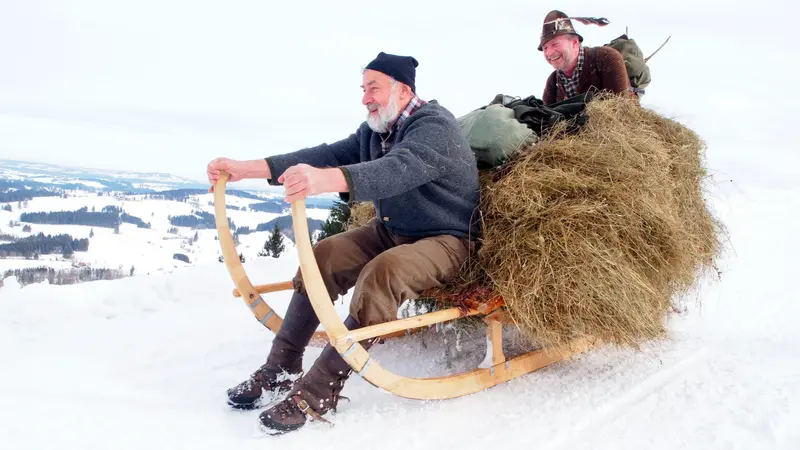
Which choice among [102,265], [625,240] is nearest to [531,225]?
[625,240]

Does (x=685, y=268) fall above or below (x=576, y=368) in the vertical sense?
above

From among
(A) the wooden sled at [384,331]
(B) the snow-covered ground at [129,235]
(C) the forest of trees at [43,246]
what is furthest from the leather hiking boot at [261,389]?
(C) the forest of trees at [43,246]

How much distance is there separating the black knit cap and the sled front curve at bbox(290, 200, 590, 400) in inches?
38.8

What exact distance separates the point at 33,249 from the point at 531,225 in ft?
267

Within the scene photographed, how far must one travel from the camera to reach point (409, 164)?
246 centimetres

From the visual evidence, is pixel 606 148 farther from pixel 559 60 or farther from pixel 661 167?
pixel 559 60

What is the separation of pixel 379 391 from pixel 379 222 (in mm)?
904

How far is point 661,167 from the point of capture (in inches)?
122

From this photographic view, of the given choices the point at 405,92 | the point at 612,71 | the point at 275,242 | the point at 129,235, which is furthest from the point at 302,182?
the point at 129,235

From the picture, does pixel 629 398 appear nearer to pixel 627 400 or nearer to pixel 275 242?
pixel 627 400

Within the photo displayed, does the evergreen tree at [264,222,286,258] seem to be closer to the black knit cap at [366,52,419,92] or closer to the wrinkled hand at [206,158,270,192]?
the wrinkled hand at [206,158,270,192]

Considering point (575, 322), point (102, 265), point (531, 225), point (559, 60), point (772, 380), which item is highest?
point (559, 60)

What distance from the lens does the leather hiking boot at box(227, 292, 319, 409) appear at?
263 centimetres

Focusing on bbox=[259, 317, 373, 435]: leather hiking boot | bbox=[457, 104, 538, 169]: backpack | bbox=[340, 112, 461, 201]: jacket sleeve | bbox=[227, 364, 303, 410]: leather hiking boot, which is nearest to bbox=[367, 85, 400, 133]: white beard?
bbox=[340, 112, 461, 201]: jacket sleeve
